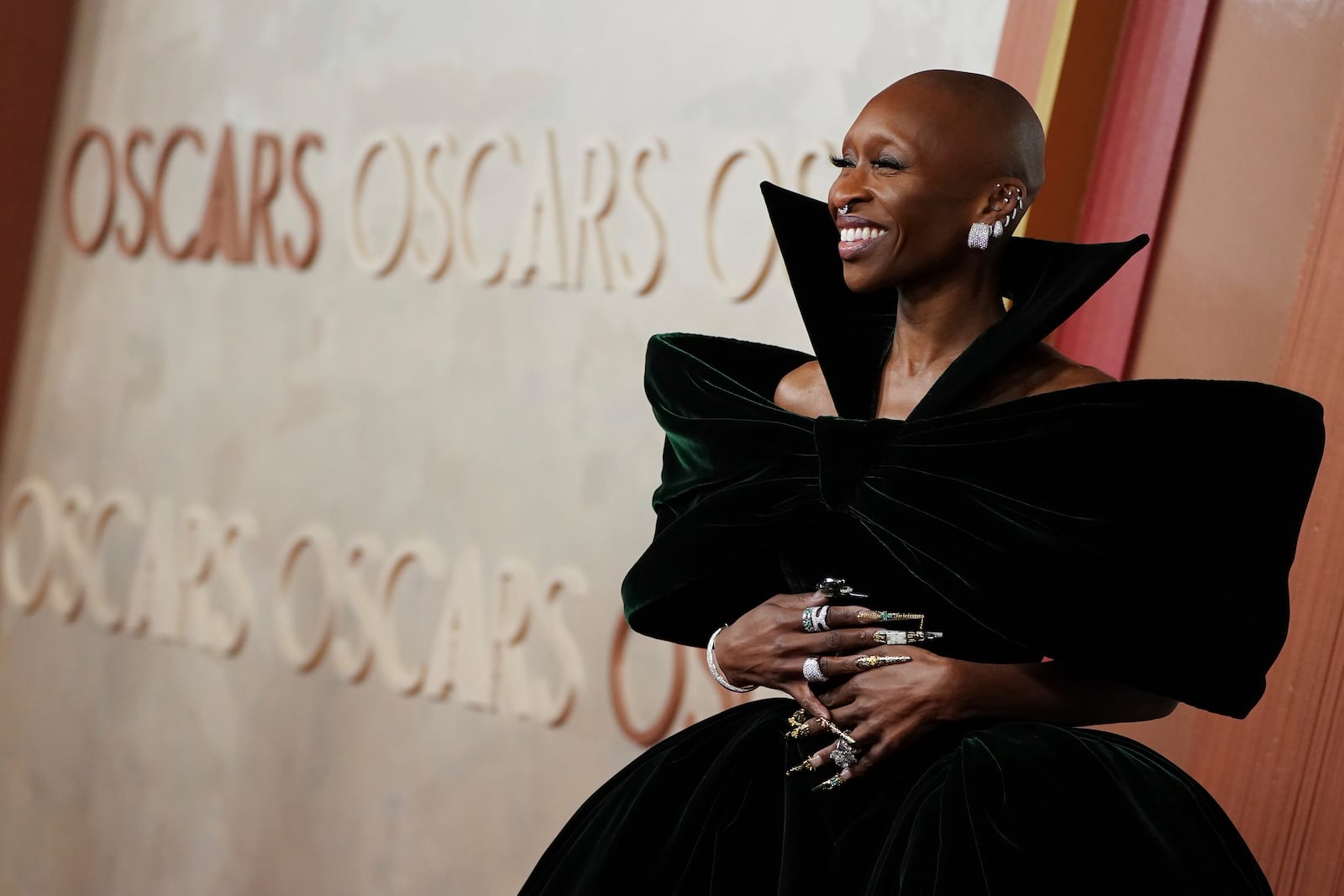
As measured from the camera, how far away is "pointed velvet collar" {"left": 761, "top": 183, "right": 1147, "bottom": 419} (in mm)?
1283

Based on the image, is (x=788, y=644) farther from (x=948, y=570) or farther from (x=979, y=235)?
(x=979, y=235)

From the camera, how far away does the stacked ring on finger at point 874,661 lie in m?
1.26

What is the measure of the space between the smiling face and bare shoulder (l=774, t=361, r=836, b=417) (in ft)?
0.54

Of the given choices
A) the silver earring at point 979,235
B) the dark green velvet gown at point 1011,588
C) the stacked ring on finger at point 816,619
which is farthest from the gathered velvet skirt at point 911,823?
the silver earring at point 979,235

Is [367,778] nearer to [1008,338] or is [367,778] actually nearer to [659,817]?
[659,817]

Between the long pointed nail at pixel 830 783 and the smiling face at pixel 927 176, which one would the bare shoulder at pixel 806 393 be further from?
the long pointed nail at pixel 830 783

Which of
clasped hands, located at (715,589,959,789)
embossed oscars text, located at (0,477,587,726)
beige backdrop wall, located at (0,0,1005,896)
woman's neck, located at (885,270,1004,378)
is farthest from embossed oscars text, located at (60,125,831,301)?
clasped hands, located at (715,589,959,789)

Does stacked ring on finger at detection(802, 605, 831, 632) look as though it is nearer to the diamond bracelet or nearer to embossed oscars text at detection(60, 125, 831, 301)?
the diamond bracelet

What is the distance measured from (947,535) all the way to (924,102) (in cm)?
38

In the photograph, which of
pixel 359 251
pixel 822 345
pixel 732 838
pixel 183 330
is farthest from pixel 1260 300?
pixel 183 330

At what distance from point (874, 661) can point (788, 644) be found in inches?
3.4

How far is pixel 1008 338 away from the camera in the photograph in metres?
1.29

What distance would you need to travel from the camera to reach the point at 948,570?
4.00ft

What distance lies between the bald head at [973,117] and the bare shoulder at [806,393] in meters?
0.27
